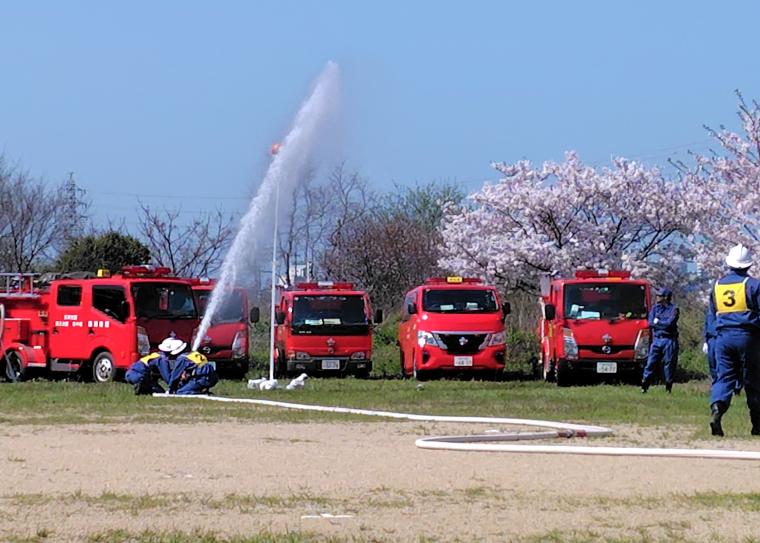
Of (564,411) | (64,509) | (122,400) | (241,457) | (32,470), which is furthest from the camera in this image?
(122,400)

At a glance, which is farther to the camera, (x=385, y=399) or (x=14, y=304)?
(x=14, y=304)

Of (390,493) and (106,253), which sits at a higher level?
(106,253)

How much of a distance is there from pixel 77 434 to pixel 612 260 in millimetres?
28116

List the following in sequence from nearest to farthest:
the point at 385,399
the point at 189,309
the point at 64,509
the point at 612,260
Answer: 1. the point at 64,509
2. the point at 385,399
3. the point at 189,309
4. the point at 612,260

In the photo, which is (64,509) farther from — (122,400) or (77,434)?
(122,400)

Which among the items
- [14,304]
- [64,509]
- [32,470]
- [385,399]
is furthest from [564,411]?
[14,304]

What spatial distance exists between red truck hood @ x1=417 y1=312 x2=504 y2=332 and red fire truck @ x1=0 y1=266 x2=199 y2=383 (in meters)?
4.83

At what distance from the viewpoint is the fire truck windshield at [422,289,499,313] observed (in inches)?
1164

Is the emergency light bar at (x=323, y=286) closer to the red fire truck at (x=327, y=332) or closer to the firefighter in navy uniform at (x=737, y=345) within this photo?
the red fire truck at (x=327, y=332)

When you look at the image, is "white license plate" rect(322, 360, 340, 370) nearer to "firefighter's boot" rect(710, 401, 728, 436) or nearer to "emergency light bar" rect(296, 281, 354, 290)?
"emergency light bar" rect(296, 281, 354, 290)

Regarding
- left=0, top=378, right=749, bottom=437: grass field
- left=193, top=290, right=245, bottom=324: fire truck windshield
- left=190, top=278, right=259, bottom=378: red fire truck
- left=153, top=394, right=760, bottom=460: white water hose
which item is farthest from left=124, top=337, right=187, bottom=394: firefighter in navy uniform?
left=193, top=290, right=245, bottom=324: fire truck windshield

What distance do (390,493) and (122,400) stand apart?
11.0 metres

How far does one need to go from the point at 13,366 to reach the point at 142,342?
448 centimetres

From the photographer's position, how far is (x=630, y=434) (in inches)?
561
